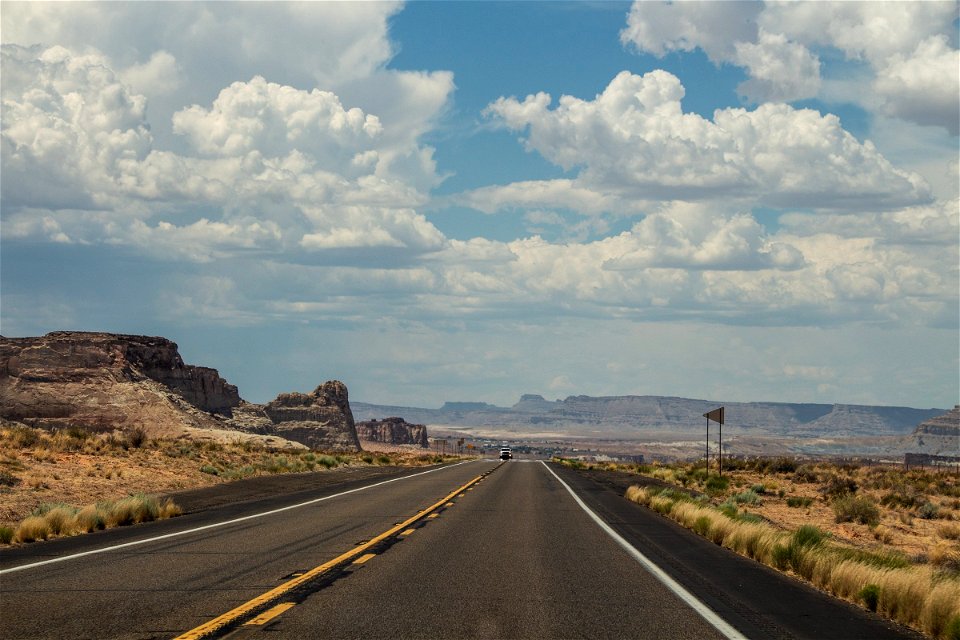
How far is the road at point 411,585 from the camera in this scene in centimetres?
874

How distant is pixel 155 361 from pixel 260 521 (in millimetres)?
90314

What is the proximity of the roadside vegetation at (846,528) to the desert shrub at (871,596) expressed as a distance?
12mm

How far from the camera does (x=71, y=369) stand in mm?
94938

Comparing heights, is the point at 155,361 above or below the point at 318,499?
above

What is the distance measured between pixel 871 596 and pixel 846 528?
17.5 metres

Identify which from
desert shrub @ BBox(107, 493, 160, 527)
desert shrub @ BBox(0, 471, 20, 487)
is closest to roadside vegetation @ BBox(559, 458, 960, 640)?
desert shrub @ BBox(107, 493, 160, 527)

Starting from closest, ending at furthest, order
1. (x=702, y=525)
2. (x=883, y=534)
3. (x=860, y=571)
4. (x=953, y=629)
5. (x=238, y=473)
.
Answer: (x=953, y=629) → (x=860, y=571) → (x=702, y=525) → (x=883, y=534) → (x=238, y=473)

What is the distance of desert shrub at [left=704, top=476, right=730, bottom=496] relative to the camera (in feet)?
125

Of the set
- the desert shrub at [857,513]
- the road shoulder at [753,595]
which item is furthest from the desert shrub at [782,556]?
the desert shrub at [857,513]

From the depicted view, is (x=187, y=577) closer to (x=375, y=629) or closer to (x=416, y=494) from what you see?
(x=375, y=629)

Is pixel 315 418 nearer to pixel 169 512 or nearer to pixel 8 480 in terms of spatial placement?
pixel 8 480

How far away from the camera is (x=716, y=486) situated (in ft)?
131

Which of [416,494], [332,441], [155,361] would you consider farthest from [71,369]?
[416,494]

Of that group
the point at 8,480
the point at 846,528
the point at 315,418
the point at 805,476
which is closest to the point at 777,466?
the point at 805,476
